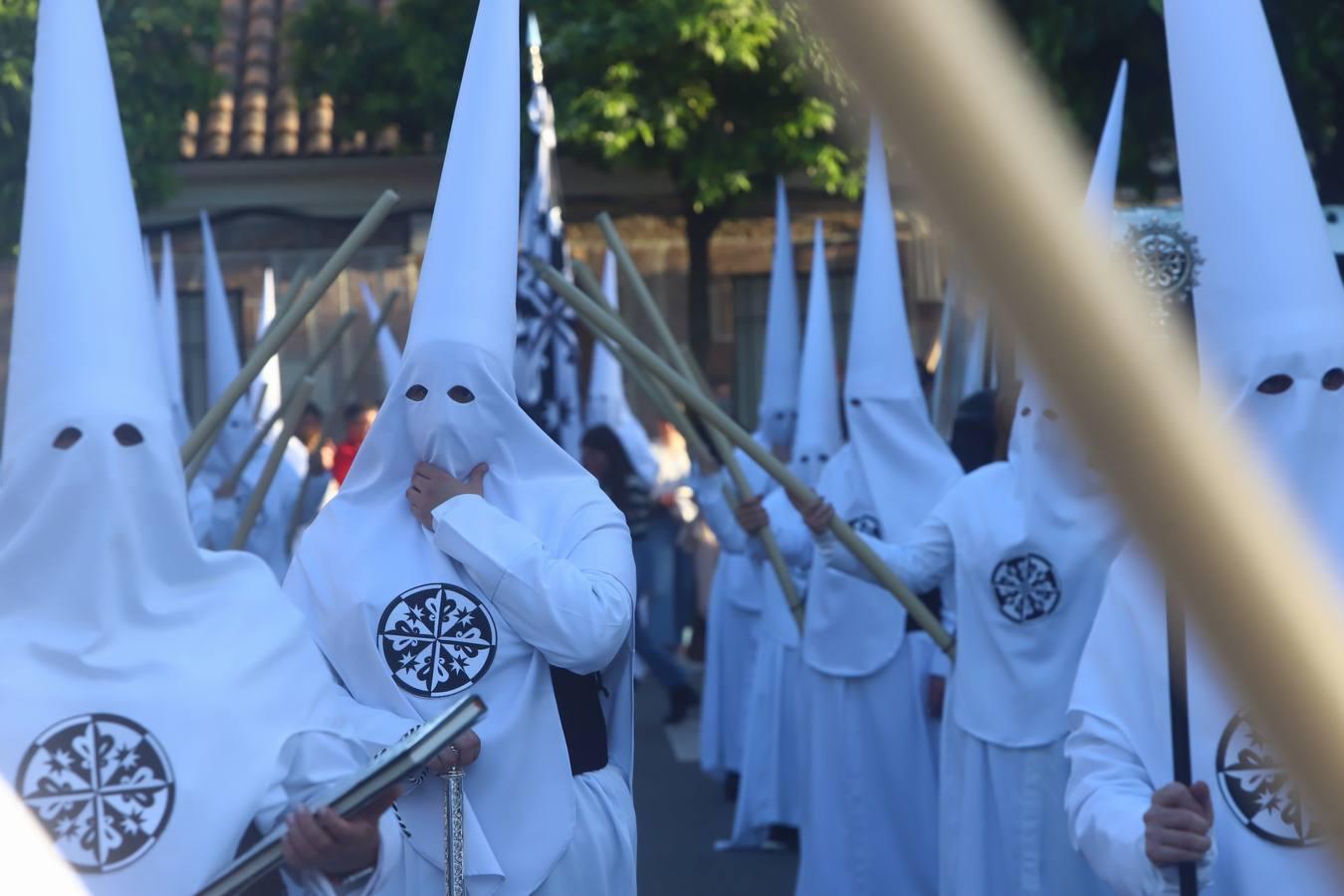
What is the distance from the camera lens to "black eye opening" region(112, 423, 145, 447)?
8.44 feet

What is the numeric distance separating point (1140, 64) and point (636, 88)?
6.38 metres

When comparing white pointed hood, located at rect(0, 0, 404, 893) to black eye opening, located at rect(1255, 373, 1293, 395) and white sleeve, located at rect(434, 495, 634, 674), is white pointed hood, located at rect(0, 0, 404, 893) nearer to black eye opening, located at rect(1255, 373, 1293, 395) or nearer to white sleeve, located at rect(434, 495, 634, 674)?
white sleeve, located at rect(434, 495, 634, 674)

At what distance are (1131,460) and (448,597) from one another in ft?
9.24

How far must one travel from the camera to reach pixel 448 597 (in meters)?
3.21

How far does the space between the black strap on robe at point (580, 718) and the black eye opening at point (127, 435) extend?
989 millimetres

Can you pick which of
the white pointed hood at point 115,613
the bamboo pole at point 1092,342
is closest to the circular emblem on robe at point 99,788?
the white pointed hood at point 115,613

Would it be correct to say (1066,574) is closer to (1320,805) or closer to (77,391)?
(77,391)

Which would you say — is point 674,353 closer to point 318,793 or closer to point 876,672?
point 876,672

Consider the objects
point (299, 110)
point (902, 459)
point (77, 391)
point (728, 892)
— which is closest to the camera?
point (77, 391)

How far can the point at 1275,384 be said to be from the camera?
8.48ft

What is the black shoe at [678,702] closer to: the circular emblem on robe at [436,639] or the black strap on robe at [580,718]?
the black strap on robe at [580,718]

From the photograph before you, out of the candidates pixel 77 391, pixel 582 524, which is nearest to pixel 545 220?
pixel 582 524

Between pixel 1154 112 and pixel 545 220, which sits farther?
pixel 1154 112

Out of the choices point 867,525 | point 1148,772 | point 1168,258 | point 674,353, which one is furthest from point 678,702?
point 1168,258
